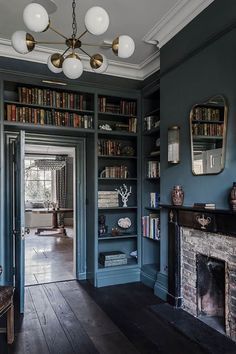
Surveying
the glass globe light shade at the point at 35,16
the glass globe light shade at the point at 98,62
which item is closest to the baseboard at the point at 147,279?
the glass globe light shade at the point at 98,62

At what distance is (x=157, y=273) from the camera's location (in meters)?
3.74

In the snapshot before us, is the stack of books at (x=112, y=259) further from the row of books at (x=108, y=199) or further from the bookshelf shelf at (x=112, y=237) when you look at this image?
the row of books at (x=108, y=199)

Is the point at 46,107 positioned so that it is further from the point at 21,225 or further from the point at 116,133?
the point at 21,225

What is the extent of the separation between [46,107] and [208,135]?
2.15m

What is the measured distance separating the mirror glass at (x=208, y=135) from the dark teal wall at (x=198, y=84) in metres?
0.06

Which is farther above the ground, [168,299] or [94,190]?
[94,190]

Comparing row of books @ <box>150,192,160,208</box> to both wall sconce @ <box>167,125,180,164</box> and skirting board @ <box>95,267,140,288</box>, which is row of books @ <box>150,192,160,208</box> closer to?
wall sconce @ <box>167,125,180,164</box>

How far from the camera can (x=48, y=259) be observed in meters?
5.53

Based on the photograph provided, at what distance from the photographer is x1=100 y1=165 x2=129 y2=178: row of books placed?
4.26 m

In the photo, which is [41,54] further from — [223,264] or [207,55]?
[223,264]

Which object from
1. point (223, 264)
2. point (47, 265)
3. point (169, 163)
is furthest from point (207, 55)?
point (47, 265)

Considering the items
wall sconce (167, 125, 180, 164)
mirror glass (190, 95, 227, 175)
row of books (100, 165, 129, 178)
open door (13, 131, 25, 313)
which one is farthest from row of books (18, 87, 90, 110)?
mirror glass (190, 95, 227, 175)

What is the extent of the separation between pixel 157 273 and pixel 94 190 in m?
1.38

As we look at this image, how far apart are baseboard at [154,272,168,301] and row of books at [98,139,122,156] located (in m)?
1.79
